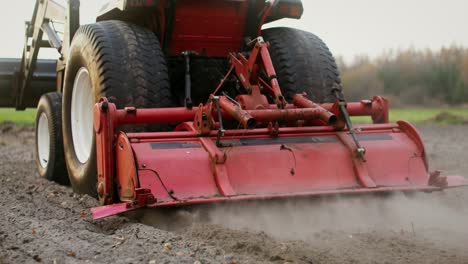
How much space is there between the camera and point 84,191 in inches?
237

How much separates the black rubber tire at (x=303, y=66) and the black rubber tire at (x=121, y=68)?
43.7 inches

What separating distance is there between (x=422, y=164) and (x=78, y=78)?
305 cm

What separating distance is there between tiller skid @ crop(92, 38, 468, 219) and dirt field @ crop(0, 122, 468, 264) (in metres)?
0.14

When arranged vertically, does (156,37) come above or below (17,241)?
above

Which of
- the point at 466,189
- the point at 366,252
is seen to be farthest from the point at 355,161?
the point at 466,189

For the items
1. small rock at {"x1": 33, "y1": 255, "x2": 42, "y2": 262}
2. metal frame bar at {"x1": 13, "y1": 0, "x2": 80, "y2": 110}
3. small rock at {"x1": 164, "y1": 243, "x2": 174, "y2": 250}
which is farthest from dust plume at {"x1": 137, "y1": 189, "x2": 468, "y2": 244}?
metal frame bar at {"x1": 13, "y1": 0, "x2": 80, "y2": 110}

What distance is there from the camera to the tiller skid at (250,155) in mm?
4832

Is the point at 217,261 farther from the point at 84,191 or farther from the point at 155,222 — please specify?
the point at 84,191

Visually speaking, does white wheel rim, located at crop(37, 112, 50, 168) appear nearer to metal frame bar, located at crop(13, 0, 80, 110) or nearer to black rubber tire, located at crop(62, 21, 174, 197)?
metal frame bar, located at crop(13, 0, 80, 110)

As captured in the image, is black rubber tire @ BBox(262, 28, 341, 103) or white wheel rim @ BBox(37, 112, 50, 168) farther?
white wheel rim @ BBox(37, 112, 50, 168)

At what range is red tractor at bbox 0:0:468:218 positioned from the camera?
4969 millimetres

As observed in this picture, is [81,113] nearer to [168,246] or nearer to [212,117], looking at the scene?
[212,117]

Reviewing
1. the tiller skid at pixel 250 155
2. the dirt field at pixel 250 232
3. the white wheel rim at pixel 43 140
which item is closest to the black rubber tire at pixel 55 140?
the white wheel rim at pixel 43 140

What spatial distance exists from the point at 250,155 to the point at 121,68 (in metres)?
1.33
